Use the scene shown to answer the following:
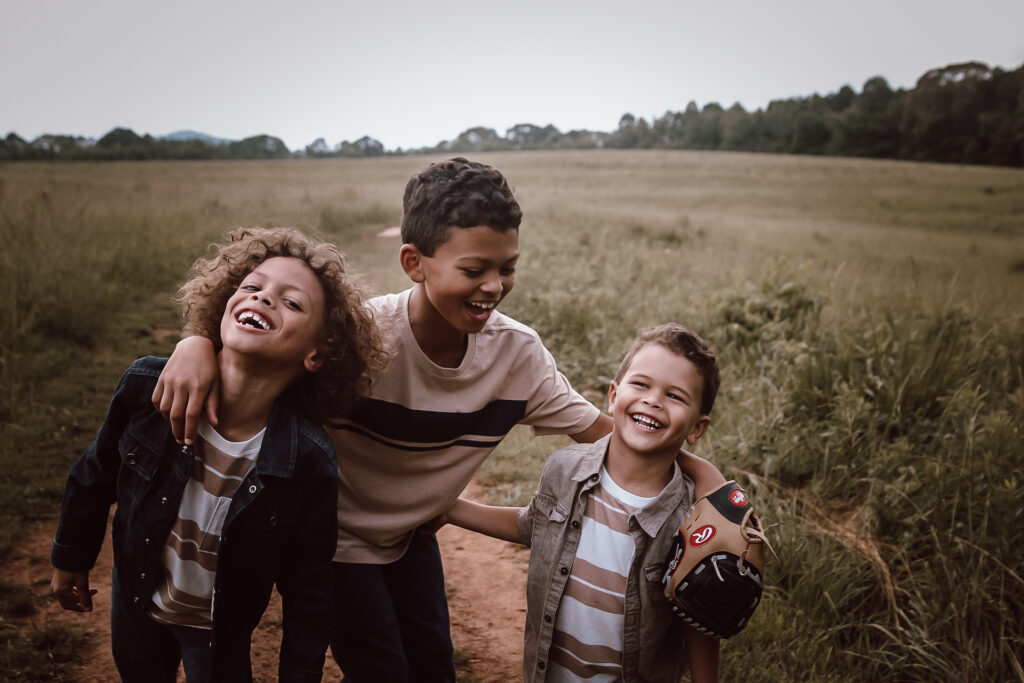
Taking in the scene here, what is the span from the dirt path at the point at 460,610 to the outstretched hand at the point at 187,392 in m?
1.56

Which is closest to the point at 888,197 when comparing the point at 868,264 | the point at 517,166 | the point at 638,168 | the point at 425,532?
the point at 868,264

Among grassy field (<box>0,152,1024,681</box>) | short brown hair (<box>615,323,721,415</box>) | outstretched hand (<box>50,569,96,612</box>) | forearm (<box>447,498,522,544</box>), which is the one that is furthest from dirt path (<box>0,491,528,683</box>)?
short brown hair (<box>615,323,721,415</box>)

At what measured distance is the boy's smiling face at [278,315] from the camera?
167 centimetres

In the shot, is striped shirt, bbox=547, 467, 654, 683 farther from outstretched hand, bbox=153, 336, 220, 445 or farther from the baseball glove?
outstretched hand, bbox=153, 336, 220, 445

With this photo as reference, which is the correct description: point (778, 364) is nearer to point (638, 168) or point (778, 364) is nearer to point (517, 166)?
point (638, 168)

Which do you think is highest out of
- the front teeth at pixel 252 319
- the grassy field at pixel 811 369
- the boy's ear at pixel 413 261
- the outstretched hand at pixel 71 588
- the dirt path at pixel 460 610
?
the boy's ear at pixel 413 261

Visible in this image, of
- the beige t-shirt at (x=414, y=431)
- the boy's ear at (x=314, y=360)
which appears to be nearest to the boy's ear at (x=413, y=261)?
the beige t-shirt at (x=414, y=431)

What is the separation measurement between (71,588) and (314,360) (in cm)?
93

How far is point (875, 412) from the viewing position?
3.99 metres

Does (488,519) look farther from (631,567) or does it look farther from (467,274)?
(467,274)

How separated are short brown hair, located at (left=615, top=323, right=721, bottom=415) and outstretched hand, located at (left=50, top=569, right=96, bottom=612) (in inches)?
65.5

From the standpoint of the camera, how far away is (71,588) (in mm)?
1776

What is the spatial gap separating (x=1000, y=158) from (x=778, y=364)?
20.7 feet

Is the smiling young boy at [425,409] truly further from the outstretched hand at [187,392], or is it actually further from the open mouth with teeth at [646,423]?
the open mouth with teeth at [646,423]
